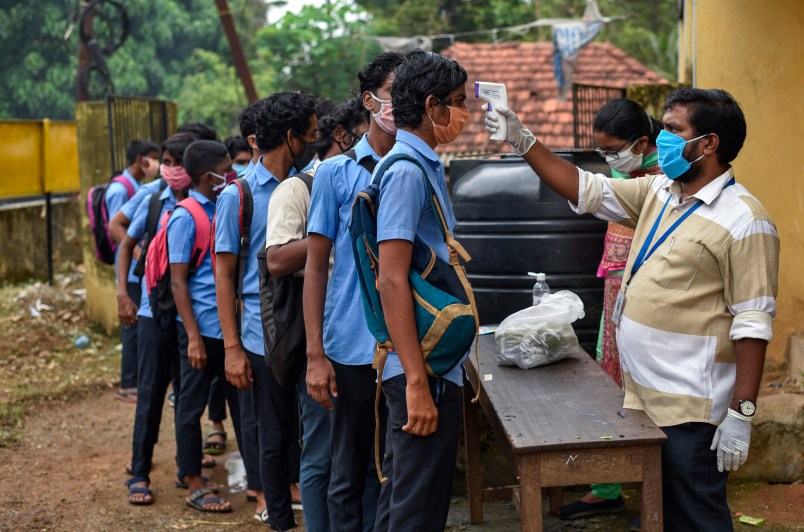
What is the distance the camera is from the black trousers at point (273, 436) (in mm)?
4297

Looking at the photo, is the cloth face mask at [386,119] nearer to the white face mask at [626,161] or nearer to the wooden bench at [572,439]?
the wooden bench at [572,439]

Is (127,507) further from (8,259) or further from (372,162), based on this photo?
(8,259)

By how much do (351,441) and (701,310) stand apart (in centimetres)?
125

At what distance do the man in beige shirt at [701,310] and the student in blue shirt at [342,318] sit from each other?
19.3 inches

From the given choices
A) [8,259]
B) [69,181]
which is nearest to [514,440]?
[8,259]

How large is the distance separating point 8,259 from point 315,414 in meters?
8.56

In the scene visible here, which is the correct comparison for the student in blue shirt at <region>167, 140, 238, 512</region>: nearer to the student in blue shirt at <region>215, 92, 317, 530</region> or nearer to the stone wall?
the student in blue shirt at <region>215, 92, 317, 530</region>

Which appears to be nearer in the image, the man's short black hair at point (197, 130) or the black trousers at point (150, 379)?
the black trousers at point (150, 379)

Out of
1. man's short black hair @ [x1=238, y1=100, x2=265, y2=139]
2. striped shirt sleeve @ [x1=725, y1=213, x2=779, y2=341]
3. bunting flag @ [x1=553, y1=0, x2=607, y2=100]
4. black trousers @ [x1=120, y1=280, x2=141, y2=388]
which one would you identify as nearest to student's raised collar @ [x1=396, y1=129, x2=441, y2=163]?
striped shirt sleeve @ [x1=725, y1=213, x2=779, y2=341]

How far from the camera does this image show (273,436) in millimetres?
4297

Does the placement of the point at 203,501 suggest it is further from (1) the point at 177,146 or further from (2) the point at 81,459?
(1) the point at 177,146

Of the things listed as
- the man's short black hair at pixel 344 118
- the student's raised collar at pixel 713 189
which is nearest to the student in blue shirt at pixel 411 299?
the student's raised collar at pixel 713 189

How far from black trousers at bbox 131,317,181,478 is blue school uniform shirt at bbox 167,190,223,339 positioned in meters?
0.38

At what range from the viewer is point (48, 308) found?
10133 mm
